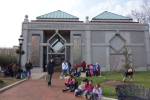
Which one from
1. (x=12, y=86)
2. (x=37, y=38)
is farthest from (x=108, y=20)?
(x=12, y=86)

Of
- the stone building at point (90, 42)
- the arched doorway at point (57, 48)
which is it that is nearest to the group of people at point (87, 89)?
the stone building at point (90, 42)

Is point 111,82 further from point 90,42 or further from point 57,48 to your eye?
point 57,48

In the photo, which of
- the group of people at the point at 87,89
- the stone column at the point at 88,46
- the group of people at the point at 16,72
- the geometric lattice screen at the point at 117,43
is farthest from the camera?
the geometric lattice screen at the point at 117,43

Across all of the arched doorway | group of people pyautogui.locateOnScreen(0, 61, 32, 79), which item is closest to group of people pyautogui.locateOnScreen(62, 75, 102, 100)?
group of people pyautogui.locateOnScreen(0, 61, 32, 79)

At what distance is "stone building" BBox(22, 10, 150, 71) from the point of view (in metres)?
55.8

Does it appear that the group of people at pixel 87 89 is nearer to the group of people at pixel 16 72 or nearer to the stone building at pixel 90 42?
the group of people at pixel 16 72

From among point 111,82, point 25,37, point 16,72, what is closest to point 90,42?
point 25,37

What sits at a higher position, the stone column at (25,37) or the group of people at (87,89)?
the stone column at (25,37)

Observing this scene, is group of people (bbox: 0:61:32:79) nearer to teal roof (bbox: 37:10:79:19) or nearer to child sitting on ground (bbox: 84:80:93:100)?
child sitting on ground (bbox: 84:80:93:100)

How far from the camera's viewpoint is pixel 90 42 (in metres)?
55.9

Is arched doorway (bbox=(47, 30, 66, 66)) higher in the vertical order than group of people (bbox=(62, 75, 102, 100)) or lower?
higher

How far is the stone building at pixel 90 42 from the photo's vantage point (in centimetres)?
5575

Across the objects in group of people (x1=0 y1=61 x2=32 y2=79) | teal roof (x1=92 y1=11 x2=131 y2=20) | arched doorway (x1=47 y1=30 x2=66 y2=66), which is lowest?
group of people (x1=0 y1=61 x2=32 y2=79)

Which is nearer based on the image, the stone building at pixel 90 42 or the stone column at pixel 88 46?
the stone column at pixel 88 46
